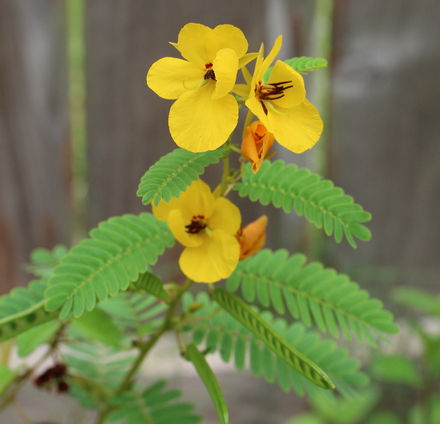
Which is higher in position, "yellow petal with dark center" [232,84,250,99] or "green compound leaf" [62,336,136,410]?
"yellow petal with dark center" [232,84,250,99]

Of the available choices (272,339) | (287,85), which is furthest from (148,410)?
(287,85)

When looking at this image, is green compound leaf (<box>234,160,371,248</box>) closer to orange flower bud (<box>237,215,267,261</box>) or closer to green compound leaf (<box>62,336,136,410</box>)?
orange flower bud (<box>237,215,267,261</box>)

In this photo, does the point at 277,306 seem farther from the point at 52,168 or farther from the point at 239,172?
the point at 52,168

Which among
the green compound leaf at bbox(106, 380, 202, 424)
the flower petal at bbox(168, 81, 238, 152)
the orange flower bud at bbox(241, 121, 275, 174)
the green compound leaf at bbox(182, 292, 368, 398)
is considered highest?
the flower petal at bbox(168, 81, 238, 152)

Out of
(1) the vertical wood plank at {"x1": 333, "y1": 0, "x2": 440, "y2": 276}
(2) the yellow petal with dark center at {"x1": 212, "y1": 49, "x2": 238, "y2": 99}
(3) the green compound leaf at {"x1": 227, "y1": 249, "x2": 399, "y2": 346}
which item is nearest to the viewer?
(2) the yellow petal with dark center at {"x1": 212, "y1": 49, "x2": 238, "y2": 99}

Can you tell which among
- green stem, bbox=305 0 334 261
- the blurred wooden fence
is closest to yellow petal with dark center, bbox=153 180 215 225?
the blurred wooden fence

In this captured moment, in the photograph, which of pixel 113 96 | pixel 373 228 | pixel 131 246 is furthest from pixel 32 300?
pixel 373 228
